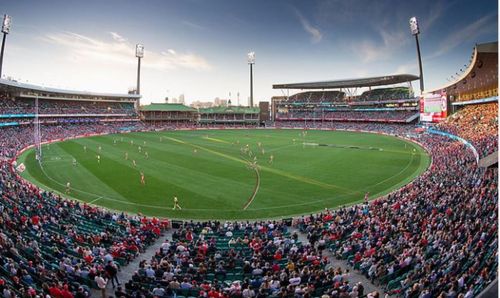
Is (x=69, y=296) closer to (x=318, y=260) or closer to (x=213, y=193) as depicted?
(x=318, y=260)

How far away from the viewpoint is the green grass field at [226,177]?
2727 cm

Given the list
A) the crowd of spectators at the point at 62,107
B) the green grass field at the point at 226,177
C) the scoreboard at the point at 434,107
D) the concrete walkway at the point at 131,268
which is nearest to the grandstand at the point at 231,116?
the crowd of spectators at the point at 62,107

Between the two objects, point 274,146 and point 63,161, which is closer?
point 63,161

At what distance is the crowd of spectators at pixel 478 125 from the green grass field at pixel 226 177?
618 centimetres

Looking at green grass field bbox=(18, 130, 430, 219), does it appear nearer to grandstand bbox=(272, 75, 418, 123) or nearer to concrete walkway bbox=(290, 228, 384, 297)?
concrete walkway bbox=(290, 228, 384, 297)

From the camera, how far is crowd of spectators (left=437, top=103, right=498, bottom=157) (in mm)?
33728

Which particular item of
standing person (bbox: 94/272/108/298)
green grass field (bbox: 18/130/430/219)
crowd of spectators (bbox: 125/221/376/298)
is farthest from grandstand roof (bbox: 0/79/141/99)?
standing person (bbox: 94/272/108/298)

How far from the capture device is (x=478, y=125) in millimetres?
46531

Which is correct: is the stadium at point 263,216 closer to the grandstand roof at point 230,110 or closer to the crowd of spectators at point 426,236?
the crowd of spectators at point 426,236

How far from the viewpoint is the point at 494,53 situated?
35125 millimetres

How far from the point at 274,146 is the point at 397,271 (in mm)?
48314

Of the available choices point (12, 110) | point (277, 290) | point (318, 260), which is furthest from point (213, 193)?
point (12, 110)

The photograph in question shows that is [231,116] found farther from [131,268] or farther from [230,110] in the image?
[131,268]

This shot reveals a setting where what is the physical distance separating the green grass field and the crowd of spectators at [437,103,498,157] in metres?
6.18
